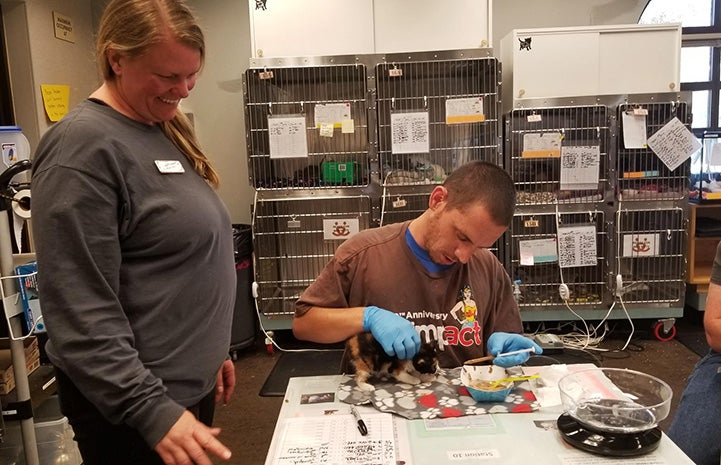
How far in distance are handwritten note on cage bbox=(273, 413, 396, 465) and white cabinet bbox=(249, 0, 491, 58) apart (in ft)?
8.23

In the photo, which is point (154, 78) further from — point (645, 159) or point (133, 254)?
point (645, 159)

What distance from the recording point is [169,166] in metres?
1.02

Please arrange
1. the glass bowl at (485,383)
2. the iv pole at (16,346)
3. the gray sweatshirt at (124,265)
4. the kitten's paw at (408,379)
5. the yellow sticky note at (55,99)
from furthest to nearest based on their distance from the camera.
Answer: the yellow sticky note at (55,99) < the iv pole at (16,346) < the kitten's paw at (408,379) < the glass bowl at (485,383) < the gray sweatshirt at (124,265)

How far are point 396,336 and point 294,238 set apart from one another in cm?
219

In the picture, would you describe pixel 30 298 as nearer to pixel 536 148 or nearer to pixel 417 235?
pixel 417 235

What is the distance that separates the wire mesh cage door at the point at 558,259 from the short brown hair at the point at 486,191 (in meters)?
1.90

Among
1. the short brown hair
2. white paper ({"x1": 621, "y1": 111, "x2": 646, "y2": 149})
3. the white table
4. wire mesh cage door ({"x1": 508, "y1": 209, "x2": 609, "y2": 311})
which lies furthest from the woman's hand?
white paper ({"x1": 621, "y1": 111, "x2": 646, "y2": 149})

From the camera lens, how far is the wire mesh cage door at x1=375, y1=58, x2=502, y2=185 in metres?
3.13

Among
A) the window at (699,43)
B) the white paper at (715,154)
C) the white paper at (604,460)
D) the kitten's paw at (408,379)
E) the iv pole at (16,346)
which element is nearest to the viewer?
the white paper at (604,460)

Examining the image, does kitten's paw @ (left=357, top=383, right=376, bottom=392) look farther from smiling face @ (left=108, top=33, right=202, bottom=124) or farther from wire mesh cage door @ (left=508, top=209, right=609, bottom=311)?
wire mesh cage door @ (left=508, top=209, right=609, bottom=311)

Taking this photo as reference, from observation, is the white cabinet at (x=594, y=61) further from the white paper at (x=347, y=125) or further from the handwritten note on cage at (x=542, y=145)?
the white paper at (x=347, y=125)

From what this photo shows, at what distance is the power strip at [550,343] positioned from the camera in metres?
3.15

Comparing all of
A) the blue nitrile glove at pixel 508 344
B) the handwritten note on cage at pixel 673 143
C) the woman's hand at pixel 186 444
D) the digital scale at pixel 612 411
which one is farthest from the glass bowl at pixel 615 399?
the handwritten note on cage at pixel 673 143

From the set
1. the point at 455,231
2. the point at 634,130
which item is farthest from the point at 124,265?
the point at 634,130
